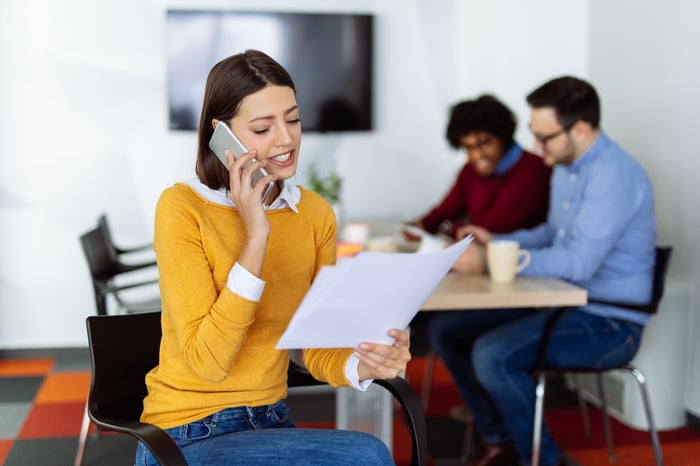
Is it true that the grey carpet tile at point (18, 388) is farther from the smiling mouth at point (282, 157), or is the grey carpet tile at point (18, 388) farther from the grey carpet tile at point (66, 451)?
the smiling mouth at point (282, 157)

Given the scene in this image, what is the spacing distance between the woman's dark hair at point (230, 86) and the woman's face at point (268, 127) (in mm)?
15

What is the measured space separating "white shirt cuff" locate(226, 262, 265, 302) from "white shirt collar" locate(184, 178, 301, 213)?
0.74 ft

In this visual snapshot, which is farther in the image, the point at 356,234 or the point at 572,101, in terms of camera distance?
the point at 356,234

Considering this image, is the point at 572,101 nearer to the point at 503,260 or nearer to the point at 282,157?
the point at 503,260

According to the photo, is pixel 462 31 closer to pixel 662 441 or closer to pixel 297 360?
pixel 662 441

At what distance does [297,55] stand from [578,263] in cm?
262

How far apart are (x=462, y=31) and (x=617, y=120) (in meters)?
1.45

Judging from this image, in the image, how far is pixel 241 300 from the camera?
4.47ft

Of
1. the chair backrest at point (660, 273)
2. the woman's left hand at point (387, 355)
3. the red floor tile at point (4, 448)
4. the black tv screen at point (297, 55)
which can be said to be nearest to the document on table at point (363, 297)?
the woman's left hand at point (387, 355)

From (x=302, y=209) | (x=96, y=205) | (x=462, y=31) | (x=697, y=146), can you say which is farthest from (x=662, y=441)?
(x=96, y=205)

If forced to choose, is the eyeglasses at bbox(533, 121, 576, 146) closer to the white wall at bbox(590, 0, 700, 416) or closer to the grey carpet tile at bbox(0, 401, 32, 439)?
the white wall at bbox(590, 0, 700, 416)

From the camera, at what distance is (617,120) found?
3.57 metres

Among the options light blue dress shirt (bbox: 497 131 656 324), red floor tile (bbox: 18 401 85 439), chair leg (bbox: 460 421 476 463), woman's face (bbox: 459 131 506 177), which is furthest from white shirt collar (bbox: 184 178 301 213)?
red floor tile (bbox: 18 401 85 439)

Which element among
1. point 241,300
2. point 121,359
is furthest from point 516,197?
point 241,300
